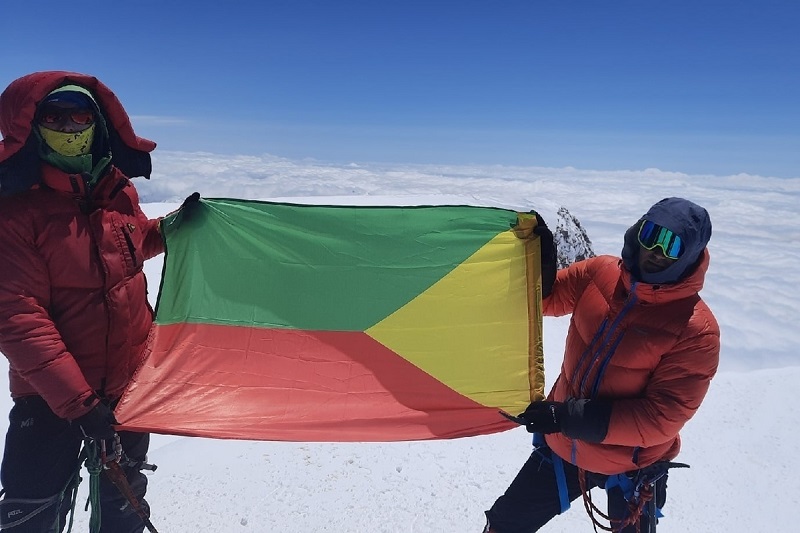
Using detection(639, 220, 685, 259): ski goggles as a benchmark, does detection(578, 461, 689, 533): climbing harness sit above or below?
below

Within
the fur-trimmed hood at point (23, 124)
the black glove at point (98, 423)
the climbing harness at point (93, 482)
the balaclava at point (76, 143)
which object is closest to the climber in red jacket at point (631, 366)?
the black glove at point (98, 423)

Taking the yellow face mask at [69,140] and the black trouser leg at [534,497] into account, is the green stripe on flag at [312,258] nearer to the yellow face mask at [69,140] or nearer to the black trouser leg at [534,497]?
the yellow face mask at [69,140]

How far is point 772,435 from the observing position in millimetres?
7492

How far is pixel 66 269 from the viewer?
113 inches

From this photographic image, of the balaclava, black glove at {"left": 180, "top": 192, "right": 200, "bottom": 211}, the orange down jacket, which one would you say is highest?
the balaclava

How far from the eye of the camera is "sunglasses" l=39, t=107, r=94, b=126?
2852 millimetres

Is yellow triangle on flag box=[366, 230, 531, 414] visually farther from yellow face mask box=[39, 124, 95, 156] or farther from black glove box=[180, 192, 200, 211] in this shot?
yellow face mask box=[39, 124, 95, 156]

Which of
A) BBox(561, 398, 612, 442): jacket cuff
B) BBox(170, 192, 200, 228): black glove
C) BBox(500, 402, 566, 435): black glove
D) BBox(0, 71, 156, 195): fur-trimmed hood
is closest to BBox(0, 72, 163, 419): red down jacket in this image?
BBox(0, 71, 156, 195): fur-trimmed hood

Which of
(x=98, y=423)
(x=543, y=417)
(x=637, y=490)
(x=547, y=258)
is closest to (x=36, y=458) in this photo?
(x=98, y=423)

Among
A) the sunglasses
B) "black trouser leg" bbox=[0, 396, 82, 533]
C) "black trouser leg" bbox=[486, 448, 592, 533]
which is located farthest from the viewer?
"black trouser leg" bbox=[486, 448, 592, 533]

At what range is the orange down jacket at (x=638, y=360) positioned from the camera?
278 cm

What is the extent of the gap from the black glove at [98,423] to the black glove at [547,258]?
284 centimetres

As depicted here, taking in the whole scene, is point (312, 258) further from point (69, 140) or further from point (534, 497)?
point (534, 497)

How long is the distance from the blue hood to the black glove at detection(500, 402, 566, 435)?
2.99 feet
